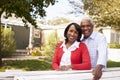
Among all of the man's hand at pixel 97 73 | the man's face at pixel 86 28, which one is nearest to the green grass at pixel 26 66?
the man's face at pixel 86 28

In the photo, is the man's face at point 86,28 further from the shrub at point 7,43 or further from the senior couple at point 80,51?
the shrub at point 7,43

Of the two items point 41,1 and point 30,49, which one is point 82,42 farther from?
point 30,49

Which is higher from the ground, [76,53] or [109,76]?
[76,53]

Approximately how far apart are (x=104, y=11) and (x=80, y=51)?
49.8 feet

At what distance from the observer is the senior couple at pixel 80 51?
3580 mm

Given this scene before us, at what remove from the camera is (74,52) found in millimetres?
3645

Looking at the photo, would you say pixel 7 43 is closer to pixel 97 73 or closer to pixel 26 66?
pixel 26 66

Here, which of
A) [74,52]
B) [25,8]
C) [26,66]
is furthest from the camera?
[26,66]

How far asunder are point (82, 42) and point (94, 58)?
11.1 inches

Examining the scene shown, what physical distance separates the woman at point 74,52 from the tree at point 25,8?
8.71 meters

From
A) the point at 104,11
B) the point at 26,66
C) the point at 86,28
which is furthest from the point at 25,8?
the point at 86,28

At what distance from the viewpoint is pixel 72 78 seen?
121 inches

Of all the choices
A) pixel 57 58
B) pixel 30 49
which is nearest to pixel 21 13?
pixel 57 58

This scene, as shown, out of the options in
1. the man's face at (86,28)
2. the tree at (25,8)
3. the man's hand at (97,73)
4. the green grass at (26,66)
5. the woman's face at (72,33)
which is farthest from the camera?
the green grass at (26,66)
